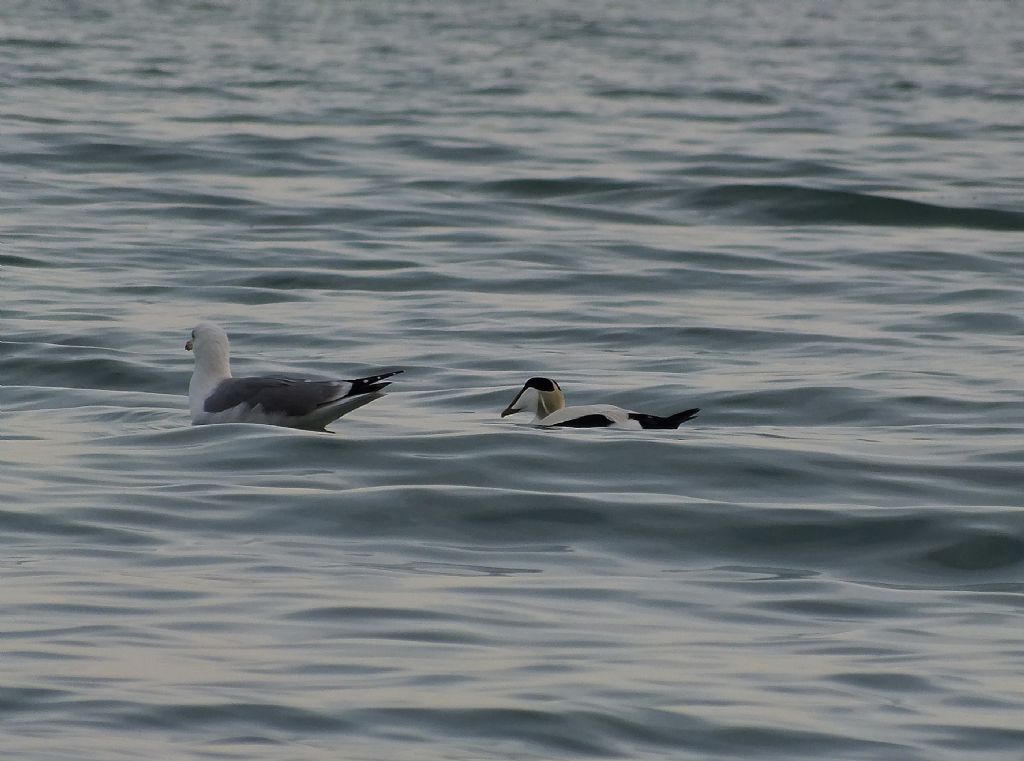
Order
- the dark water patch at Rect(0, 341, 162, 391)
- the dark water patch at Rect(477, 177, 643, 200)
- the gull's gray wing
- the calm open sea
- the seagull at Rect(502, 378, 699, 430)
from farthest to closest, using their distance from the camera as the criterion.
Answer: the dark water patch at Rect(477, 177, 643, 200)
the dark water patch at Rect(0, 341, 162, 391)
the gull's gray wing
the seagull at Rect(502, 378, 699, 430)
the calm open sea

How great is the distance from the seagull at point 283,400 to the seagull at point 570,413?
809mm

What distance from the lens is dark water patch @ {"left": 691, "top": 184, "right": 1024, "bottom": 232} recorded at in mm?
22922

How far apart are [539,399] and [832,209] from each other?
39.3 feet

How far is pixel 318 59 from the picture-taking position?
127 ft

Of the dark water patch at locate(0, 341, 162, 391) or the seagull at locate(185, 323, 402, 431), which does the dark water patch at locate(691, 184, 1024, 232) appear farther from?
the seagull at locate(185, 323, 402, 431)

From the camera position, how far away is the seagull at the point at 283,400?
11.9 meters

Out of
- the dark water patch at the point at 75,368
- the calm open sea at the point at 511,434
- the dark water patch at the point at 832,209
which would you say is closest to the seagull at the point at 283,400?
the calm open sea at the point at 511,434

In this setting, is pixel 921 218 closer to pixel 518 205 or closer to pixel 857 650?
pixel 518 205

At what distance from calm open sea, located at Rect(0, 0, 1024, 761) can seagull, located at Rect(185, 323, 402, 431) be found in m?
0.22

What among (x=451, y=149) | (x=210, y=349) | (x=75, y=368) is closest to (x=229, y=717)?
(x=210, y=349)

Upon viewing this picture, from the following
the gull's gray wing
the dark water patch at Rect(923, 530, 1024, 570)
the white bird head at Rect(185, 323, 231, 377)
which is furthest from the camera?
the white bird head at Rect(185, 323, 231, 377)

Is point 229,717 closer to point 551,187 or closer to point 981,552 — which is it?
point 981,552

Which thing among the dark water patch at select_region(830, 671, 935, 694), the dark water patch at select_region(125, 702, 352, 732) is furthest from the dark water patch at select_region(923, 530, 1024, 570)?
the dark water patch at select_region(125, 702, 352, 732)

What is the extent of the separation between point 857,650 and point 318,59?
32.1 m
